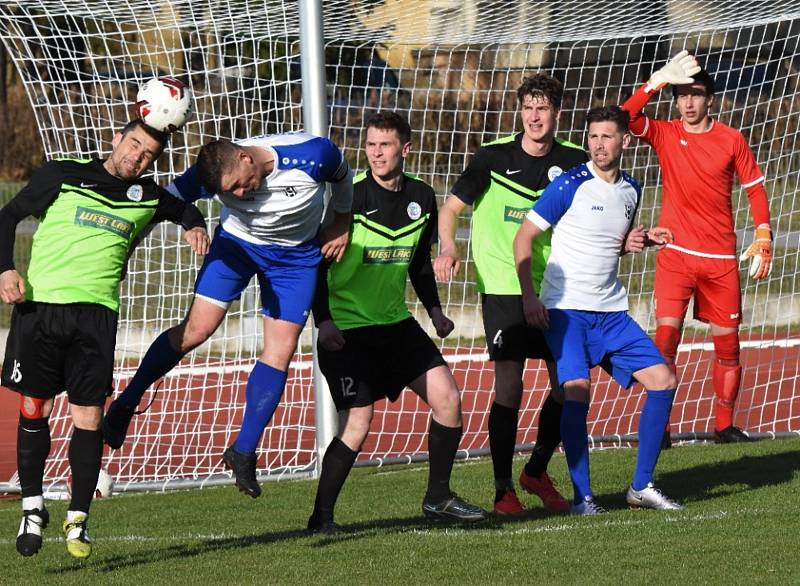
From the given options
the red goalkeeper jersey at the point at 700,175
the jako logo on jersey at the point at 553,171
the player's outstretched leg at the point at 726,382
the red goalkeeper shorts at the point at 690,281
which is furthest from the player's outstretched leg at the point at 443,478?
the player's outstretched leg at the point at 726,382

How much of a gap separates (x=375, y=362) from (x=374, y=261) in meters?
0.52

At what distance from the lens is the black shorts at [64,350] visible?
20.5 feet

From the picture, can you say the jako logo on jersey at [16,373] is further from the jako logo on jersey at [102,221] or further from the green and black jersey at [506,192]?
the green and black jersey at [506,192]

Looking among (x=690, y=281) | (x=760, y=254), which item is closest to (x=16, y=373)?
(x=760, y=254)

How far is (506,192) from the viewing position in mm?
7664

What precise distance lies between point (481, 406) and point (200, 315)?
585 centimetres

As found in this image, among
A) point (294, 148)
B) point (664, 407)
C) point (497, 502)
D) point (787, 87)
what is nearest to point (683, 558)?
point (664, 407)

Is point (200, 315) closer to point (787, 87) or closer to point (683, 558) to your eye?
point (683, 558)

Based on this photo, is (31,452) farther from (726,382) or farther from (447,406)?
(726,382)

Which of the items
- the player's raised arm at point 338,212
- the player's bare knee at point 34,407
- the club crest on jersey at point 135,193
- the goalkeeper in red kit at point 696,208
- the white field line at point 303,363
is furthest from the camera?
the white field line at point 303,363

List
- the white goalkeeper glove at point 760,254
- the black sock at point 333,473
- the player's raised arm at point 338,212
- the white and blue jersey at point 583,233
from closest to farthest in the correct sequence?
the player's raised arm at point 338,212 < the black sock at point 333,473 < the white and blue jersey at point 583,233 < the white goalkeeper glove at point 760,254

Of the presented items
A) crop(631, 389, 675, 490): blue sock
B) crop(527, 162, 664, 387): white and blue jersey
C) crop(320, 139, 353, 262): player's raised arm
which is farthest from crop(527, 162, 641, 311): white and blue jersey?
crop(320, 139, 353, 262): player's raised arm

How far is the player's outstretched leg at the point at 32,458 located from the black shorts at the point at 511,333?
251 centimetres

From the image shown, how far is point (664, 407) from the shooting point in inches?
282
